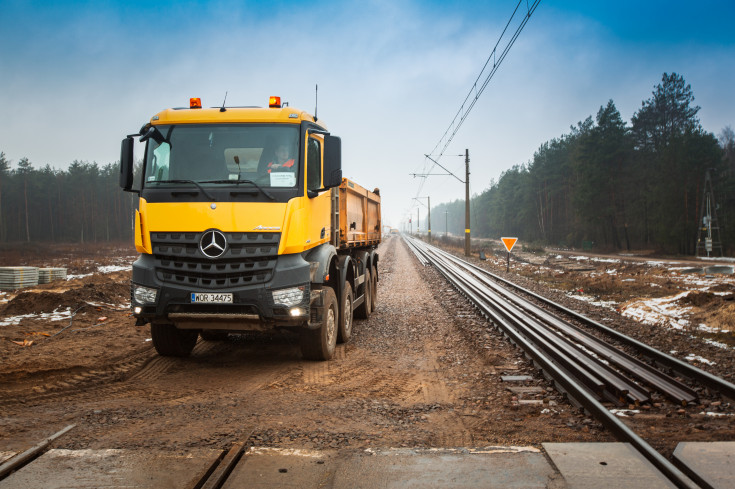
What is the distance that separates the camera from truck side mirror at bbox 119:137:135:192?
21.1 ft

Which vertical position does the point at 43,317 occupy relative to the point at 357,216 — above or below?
below

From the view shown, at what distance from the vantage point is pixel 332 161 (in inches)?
270

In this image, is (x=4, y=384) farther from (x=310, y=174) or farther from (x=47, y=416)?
(x=310, y=174)

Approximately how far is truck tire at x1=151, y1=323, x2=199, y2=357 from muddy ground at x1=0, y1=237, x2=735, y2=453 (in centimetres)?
18

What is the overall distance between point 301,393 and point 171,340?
263 cm

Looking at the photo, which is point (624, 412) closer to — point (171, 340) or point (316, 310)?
point (316, 310)

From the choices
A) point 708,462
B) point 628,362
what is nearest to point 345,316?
point 628,362

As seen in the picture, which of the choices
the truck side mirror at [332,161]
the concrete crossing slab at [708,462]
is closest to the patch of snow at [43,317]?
the truck side mirror at [332,161]

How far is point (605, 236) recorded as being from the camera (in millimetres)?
47969

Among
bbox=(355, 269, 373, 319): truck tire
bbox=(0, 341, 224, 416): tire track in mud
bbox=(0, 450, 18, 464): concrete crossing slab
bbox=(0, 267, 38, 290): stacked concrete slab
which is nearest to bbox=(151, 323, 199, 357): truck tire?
bbox=(0, 341, 224, 416): tire track in mud

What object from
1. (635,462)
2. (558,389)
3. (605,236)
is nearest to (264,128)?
(558,389)

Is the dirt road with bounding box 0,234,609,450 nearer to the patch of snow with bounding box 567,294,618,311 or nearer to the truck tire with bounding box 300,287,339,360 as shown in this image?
the truck tire with bounding box 300,287,339,360

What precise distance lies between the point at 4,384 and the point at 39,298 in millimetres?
6982

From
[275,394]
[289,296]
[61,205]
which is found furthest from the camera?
[61,205]
